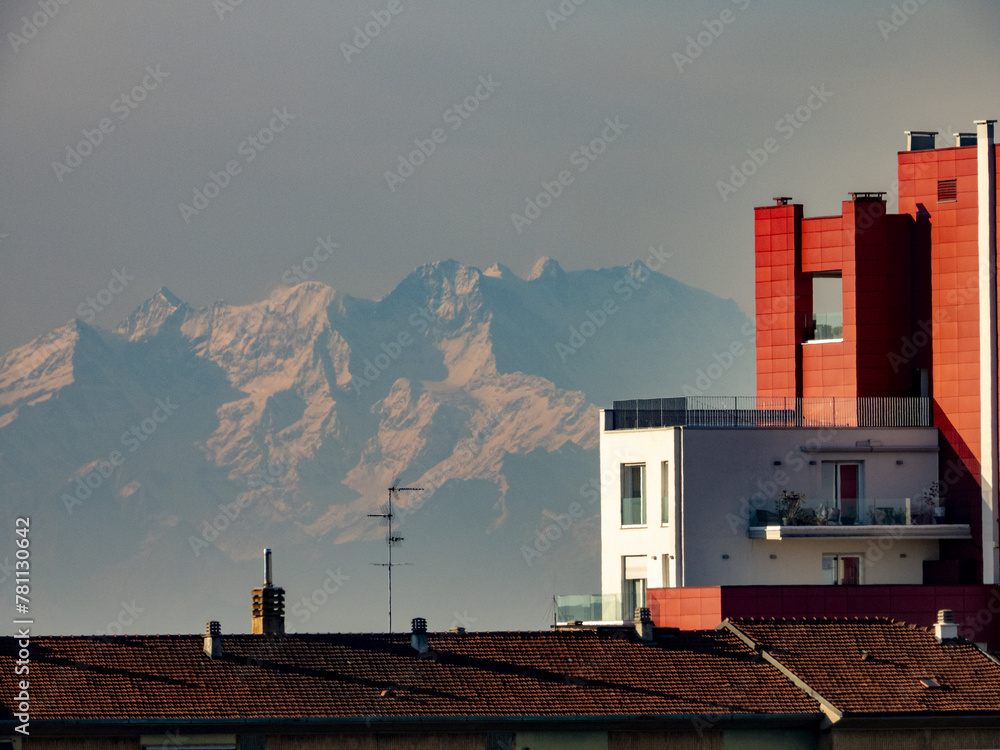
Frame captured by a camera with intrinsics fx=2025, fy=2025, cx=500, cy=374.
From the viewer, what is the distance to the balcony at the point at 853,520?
7374cm

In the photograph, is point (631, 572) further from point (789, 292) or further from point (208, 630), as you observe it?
point (208, 630)

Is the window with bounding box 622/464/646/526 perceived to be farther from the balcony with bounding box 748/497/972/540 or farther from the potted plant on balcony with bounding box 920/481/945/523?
the potted plant on balcony with bounding box 920/481/945/523

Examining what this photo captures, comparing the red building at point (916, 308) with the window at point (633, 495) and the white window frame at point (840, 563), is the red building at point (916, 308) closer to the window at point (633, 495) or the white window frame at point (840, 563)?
the white window frame at point (840, 563)

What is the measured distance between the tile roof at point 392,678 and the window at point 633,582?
20.1m

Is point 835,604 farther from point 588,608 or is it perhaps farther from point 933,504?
point 588,608

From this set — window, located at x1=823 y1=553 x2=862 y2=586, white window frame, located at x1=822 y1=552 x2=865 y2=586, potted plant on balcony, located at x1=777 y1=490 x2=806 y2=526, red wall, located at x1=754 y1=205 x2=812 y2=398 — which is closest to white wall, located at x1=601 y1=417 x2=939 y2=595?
white window frame, located at x1=822 y1=552 x2=865 y2=586

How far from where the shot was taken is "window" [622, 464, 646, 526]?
77125mm

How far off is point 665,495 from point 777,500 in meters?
4.15

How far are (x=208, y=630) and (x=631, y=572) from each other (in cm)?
2820

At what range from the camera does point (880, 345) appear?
78000 millimetres

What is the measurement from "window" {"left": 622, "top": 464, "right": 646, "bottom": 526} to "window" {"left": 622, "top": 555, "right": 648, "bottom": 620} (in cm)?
140

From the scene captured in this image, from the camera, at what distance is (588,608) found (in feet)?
244

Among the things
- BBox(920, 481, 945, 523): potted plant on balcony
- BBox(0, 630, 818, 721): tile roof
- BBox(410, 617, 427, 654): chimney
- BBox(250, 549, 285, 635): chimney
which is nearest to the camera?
BBox(0, 630, 818, 721): tile roof

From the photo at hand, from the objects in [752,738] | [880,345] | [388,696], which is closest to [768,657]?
[752,738]
